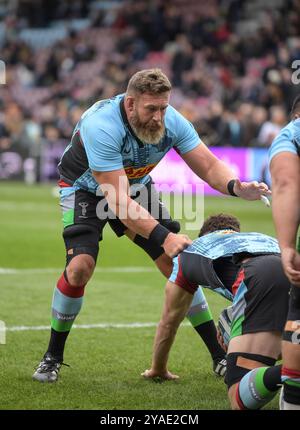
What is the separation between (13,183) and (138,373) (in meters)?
18.9

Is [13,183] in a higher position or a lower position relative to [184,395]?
lower

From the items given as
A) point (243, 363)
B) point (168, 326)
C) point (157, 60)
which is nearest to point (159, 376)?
point (168, 326)

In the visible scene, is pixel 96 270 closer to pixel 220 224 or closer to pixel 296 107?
pixel 220 224

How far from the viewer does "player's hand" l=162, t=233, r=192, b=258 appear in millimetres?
5199

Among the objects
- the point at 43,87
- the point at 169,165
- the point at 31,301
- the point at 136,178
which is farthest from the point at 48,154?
the point at 136,178

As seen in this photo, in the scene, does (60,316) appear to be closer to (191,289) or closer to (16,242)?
(191,289)

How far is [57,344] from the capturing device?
644 cm

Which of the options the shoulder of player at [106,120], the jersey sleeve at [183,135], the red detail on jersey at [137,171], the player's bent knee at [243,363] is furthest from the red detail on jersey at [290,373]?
the jersey sleeve at [183,135]

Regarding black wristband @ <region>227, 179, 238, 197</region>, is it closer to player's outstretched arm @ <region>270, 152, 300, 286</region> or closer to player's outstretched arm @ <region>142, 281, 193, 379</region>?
player's outstretched arm @ <region>142, 281, 193, 379</region>

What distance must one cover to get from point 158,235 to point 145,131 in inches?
38.1

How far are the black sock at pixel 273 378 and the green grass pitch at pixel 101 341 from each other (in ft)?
2.30

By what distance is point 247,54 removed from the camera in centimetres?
2584

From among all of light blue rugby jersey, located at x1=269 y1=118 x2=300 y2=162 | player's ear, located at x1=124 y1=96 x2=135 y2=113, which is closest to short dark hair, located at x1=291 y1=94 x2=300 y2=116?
light blue rugby jersey, located at x1=269 y1=118 x2=300 y2=162

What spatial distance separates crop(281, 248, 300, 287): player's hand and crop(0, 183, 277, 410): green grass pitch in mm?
1396
